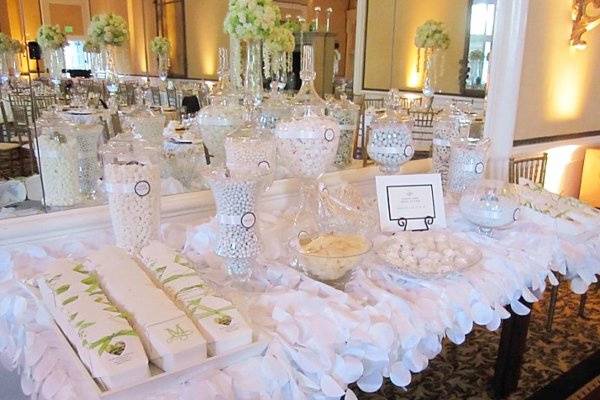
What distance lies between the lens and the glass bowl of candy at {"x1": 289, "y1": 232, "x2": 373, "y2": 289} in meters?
1.16

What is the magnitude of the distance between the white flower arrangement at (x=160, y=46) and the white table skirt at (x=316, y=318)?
64cm

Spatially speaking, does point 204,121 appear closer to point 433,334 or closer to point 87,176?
point 87,176

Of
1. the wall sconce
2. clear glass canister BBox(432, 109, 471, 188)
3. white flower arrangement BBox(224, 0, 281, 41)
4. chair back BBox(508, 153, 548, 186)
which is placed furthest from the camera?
the wall sconce

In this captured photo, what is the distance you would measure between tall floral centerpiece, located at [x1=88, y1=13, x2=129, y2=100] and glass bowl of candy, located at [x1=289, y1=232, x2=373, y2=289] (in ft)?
2.74

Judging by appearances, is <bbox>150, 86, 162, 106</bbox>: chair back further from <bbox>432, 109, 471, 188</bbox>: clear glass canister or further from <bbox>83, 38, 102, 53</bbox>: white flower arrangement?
<bbox>432, 109, 471, 188</bbox>: clear glass canister

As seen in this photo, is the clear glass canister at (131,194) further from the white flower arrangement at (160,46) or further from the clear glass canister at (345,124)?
the clear glass canister at (345,124)

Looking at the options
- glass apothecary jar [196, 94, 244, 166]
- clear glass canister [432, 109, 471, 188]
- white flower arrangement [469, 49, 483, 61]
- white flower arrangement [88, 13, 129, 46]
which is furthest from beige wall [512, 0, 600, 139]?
white flower arrangement [88, 13, 129, 46]

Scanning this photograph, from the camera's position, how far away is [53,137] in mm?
1380

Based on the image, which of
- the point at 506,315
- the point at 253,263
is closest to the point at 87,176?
the point at 253,263

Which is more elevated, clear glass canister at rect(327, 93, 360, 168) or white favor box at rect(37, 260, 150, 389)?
clear glass canister at rect(327, 93, 360, 168)

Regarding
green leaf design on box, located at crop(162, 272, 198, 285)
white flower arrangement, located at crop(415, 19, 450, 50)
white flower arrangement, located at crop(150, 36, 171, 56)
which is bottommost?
green leaf design on box, located at crop(162, 272, 198, 285)

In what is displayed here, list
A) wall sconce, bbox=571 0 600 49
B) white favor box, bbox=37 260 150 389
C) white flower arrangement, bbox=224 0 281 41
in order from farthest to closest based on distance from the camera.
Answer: wall sconce, bbox=571 0 600 49 → white flower arrangement, bbox=224 0 281 41 → white favor box, bbox=37 260 150 389

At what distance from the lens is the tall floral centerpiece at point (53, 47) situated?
148cm

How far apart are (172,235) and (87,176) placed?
30cm
